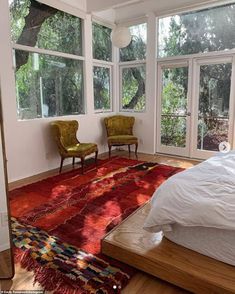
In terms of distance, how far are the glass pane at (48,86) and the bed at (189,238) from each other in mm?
2845

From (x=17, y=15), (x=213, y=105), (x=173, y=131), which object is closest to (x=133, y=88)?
(x=173, y=131)

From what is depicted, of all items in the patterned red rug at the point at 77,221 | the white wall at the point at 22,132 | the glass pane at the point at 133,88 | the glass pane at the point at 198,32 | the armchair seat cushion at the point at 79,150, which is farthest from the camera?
the glass pane at the point at 133,88

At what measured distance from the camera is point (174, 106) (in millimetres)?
5324

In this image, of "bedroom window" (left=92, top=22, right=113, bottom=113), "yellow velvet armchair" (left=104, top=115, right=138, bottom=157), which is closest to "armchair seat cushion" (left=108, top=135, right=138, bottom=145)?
"yellow velvet armchair" (left=104, top=115, right=138, bottom=157)

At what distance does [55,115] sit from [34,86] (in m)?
0.65

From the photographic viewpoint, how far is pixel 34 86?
4152mm

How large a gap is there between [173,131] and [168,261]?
3974 millimetres

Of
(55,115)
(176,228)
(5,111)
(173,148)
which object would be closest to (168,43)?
(173,148)

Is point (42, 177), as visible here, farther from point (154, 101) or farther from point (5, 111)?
point (154, 101)

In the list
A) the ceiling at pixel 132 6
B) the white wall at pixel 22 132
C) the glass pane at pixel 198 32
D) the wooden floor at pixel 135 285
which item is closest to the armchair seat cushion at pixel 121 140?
the white wall at pixel 22 132

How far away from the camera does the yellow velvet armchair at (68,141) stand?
13.7 ft

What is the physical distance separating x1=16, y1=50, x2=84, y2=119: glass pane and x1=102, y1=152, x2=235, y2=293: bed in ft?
9.33

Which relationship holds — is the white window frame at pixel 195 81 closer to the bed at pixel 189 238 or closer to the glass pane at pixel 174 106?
the glass pane at pixel 174 106

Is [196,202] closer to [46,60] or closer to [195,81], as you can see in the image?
[46,60]
